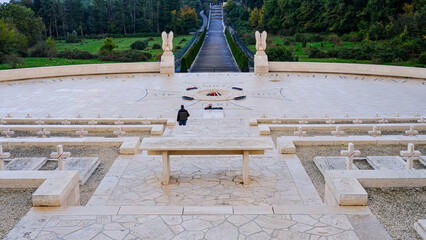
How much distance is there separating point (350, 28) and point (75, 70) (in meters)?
37.1

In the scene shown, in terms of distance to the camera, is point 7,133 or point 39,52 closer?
point 7,133

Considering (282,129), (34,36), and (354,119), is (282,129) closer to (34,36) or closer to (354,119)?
(354,119)

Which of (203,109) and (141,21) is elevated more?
(141,21)

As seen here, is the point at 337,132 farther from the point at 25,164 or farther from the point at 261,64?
the point at 261,64

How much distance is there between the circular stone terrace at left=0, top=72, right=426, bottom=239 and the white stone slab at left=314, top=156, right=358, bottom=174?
0.42 metres

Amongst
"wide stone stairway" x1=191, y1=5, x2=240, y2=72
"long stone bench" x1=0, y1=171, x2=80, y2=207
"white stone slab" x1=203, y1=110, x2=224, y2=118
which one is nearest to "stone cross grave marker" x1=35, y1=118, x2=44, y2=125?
"white stone slab" x1=203, y1=110, x2=224, y2=118

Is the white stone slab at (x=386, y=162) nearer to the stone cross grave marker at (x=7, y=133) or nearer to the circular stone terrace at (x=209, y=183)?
the circular stone terrace at (x=209, y=183)

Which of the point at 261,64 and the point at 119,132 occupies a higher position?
the point at 261,64

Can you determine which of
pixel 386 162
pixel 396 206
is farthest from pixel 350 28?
pixel 396 206

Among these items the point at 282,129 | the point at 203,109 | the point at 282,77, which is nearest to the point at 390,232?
the point at 282,129

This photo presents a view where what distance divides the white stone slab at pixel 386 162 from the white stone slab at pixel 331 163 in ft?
1.71

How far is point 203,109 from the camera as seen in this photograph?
52.4 ft

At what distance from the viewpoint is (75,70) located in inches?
1014

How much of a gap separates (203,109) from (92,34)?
206ft
